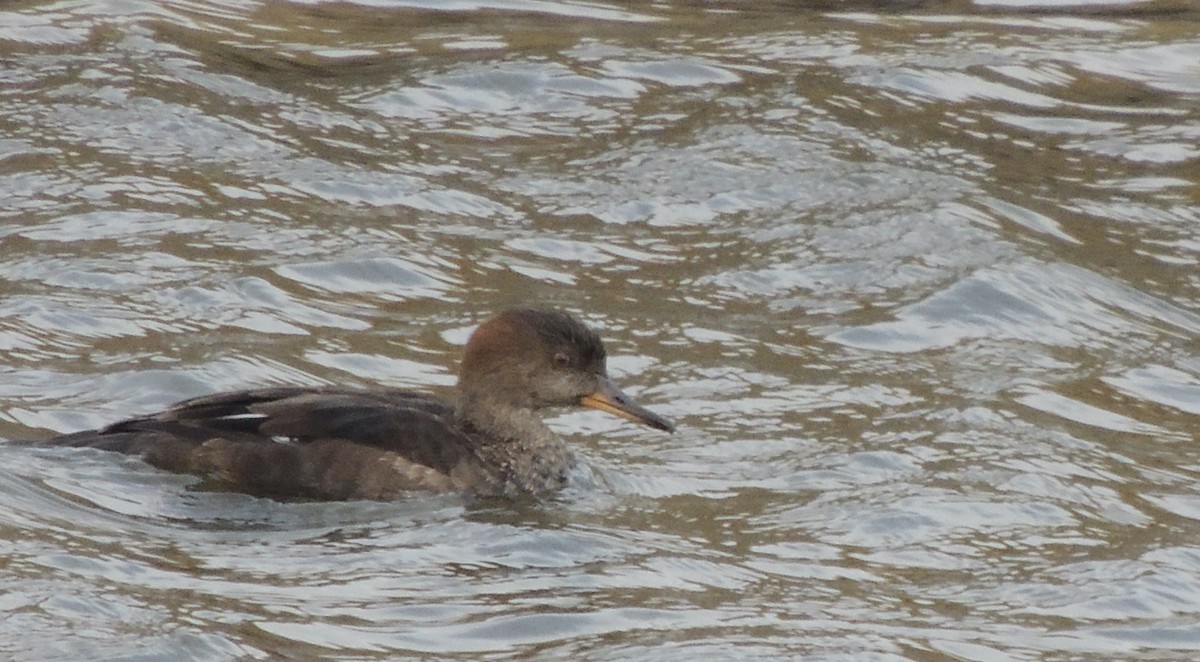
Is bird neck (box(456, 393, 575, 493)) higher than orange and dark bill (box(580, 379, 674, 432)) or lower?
lower

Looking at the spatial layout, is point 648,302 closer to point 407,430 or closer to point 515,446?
point 515,446

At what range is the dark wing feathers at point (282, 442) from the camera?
27.8ft

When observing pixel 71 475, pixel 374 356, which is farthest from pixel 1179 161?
pixel 71 475

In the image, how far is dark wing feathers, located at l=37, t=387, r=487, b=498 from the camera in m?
8.46

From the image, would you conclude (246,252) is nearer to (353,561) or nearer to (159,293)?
(159,293)

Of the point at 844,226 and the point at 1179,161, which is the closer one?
the point at 844,226

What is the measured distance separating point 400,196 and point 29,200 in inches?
74.0

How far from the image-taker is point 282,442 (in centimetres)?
852

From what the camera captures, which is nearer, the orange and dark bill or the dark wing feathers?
the dark wing feathers

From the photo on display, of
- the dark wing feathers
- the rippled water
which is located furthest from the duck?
the rippled water

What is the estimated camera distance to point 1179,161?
42.0 ft

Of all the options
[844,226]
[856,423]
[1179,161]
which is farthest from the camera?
[1179,161]

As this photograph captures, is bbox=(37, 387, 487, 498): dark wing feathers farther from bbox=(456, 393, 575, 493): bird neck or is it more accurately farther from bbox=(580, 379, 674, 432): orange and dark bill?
bbox=(580, 379, 674, 432): orange and dark bill

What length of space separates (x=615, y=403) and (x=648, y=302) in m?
1.93
